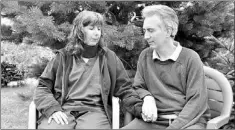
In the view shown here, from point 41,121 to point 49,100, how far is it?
6.8 inches

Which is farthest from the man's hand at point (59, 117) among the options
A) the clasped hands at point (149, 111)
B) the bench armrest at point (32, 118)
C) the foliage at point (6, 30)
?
the foliage at point (6, 30)

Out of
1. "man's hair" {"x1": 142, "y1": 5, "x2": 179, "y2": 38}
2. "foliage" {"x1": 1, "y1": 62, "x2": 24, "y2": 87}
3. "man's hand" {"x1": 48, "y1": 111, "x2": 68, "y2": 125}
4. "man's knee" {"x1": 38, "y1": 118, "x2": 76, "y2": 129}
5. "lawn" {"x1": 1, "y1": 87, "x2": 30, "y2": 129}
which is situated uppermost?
"man's hair" {"x1": 142, "y1": 5, "x2": 179, "y2": 38}

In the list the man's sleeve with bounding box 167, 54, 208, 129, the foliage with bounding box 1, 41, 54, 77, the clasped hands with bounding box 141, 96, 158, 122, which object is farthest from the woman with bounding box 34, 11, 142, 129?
the foliage with bounding box 1, 41, 54, 77

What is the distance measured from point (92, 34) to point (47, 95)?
2.01 feet

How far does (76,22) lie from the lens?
2.53 metres

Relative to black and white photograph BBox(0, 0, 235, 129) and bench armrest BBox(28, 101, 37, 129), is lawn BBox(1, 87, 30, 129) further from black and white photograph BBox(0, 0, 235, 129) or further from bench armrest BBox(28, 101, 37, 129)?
bench armrest BBox(28, 101, 37, 129)

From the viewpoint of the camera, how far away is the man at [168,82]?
2.16 m

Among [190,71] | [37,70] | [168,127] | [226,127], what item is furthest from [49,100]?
[226,127]

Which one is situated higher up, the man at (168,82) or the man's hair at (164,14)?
the man's hair at (164,14)

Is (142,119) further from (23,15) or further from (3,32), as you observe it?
(3,32)

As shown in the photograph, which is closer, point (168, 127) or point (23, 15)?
point (168, 127)

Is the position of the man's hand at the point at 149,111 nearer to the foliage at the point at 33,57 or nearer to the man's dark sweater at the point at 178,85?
the man's dark sweater at the point at 178,85

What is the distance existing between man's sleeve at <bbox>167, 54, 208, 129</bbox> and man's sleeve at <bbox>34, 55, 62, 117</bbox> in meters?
0.92

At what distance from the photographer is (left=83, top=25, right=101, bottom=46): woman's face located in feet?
8.04
